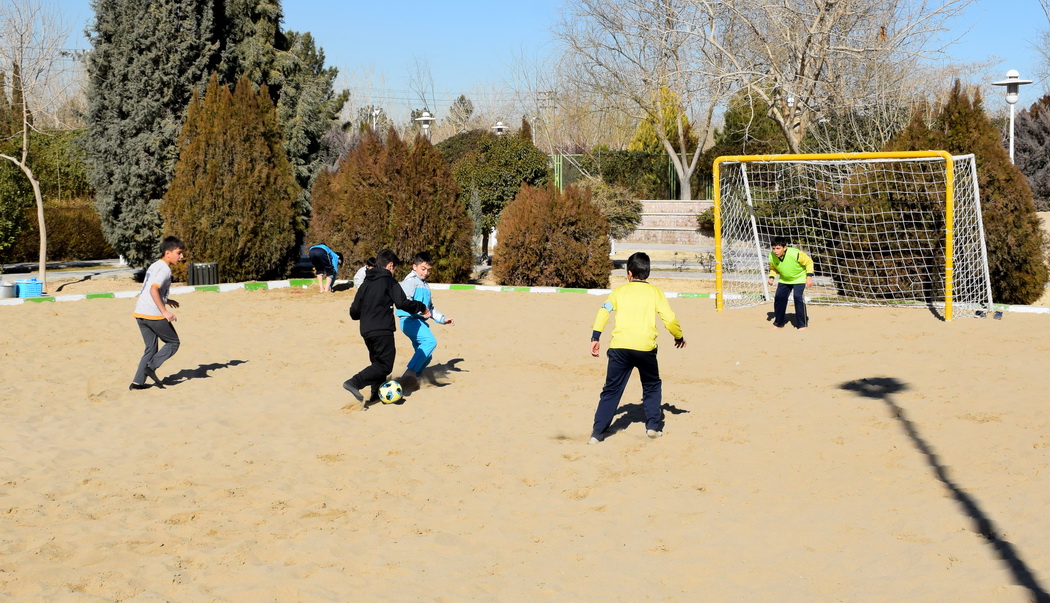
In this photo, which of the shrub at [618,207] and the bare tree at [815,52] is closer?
the bare tree at [815,52]

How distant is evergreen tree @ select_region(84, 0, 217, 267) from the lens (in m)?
23.5

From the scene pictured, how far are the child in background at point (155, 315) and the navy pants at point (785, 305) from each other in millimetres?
7756

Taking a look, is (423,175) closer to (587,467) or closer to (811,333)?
(811,333)

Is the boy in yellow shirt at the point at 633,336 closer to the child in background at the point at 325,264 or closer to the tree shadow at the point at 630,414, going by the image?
the tree shadow at the point at 630,414

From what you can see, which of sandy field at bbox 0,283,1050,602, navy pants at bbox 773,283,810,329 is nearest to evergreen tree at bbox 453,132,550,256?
navy pants at bbox 773,283,810,329

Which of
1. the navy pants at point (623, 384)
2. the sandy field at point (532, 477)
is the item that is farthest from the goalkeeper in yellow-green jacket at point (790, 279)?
the navy pants at point (623, 384)

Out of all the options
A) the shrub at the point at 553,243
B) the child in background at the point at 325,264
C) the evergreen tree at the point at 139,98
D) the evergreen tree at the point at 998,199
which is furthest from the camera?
the evergreen tree at the point at 139,98

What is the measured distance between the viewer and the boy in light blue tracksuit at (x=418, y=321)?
9.84 metres

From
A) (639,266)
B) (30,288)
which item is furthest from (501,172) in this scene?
(639,266)

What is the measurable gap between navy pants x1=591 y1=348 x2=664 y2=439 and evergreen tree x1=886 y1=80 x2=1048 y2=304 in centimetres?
1051

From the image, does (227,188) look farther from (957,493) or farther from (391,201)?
(957,493)

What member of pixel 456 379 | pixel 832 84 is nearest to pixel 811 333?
pixel 456 379

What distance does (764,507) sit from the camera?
6297mm

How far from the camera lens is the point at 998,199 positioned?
1599cm
